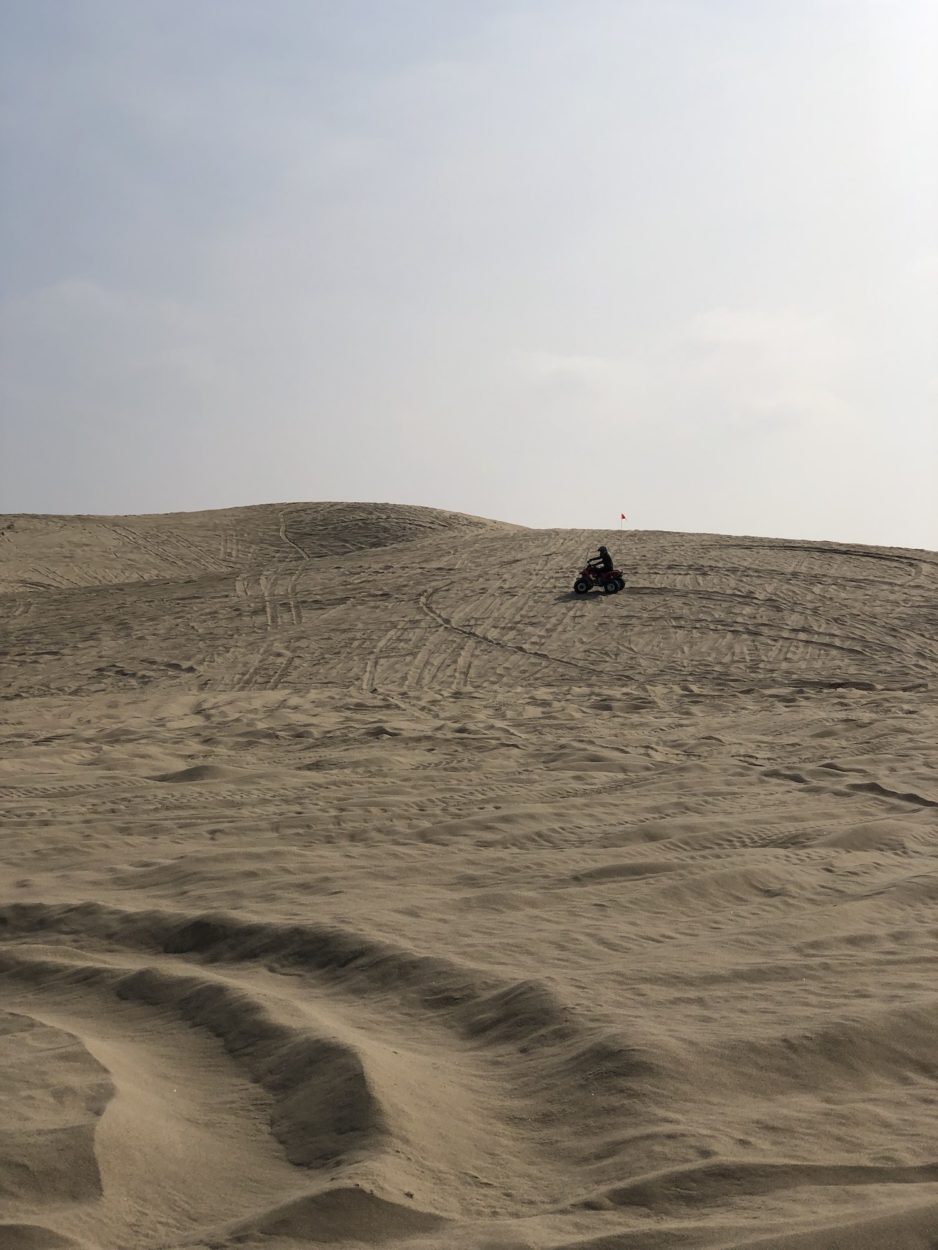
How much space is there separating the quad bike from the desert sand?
5533 mm

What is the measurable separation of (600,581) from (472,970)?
46.1 ft

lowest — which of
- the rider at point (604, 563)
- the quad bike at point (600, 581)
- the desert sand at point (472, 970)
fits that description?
the desert sand at point (472, 970)

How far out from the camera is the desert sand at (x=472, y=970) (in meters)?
2.73

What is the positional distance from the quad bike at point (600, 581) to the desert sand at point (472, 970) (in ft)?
18.2

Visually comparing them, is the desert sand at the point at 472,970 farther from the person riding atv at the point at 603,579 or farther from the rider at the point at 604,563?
the rider at the point at 604,563

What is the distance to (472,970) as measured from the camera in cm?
429

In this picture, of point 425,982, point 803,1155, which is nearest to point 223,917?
point 425,982

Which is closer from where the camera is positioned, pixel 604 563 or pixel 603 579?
pixel 603 579

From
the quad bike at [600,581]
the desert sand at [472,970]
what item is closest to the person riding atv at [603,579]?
the quad bike at [600,581]

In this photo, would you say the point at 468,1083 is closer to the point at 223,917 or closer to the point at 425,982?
the point at 425,982

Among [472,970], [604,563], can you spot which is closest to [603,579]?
[604,563]

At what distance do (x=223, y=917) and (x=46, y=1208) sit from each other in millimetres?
2343

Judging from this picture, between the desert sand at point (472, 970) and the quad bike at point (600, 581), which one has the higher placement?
the quad bike at point (600, 581)

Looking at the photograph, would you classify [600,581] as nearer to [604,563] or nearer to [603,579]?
[603,579]
